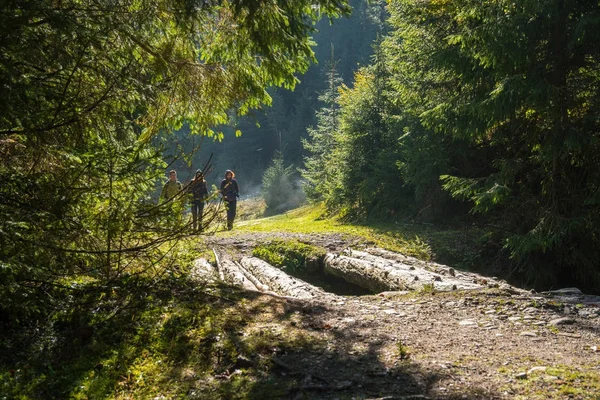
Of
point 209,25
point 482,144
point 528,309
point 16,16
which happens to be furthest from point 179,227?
point 482,144

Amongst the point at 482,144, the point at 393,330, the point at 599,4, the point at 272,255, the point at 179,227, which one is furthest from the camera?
the point at 482,144

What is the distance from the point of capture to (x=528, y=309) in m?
6.42

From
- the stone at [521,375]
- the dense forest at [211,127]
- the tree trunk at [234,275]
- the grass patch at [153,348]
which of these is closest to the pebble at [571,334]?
the stone at [521,375]

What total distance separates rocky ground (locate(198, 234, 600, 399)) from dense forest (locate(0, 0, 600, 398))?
74.1 inches

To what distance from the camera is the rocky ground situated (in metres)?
3.85

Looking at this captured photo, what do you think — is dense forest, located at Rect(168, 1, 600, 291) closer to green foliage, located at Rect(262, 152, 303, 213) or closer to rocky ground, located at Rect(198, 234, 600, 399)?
rocky ground, located at Rect(198, 234, 600, 399)

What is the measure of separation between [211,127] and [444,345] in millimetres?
5279

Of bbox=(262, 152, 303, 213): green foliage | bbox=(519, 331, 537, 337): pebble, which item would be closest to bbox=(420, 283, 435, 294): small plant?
bbox=(519, 331, 537, 337): pebble

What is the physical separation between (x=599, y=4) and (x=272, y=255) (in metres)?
9.40

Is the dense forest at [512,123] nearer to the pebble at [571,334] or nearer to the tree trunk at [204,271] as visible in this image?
the tree trunk at [204,271]

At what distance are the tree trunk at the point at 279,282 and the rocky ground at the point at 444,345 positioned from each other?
116 cm

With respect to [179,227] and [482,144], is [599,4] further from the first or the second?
[179,227]

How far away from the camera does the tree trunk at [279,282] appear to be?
28.1 feet

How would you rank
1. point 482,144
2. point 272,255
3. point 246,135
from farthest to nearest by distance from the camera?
point 246,135
point 482,144
point 272,255
